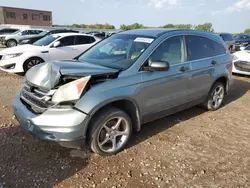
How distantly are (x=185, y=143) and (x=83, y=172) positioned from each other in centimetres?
167

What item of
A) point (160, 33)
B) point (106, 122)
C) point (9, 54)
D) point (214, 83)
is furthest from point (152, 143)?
point (9, 54)

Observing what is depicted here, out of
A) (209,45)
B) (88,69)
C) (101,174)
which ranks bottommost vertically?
(101,174)

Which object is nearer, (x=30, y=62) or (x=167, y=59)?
(x=167, y=59)

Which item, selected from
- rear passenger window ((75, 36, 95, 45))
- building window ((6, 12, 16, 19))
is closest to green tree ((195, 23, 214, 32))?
building window ((6, 12, 16, 19))

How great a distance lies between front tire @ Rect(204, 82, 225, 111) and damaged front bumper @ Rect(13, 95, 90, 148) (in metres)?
3.03

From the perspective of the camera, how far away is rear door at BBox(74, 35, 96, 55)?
29.0ft

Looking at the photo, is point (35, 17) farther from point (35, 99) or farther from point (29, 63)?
point (35, 99)

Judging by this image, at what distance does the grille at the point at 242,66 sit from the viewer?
7.79 metres

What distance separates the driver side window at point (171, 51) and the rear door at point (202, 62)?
0.55 feet

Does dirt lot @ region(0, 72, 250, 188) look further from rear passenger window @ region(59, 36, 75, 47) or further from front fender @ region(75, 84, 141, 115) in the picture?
rear passenger window @ region(59, 36, 75, 47)

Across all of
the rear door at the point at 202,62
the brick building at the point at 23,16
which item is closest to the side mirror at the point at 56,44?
the rear door at the point at 202,62

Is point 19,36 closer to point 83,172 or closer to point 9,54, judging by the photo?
point 9,54

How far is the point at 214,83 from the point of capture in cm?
473

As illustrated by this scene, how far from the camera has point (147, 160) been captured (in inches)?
124
